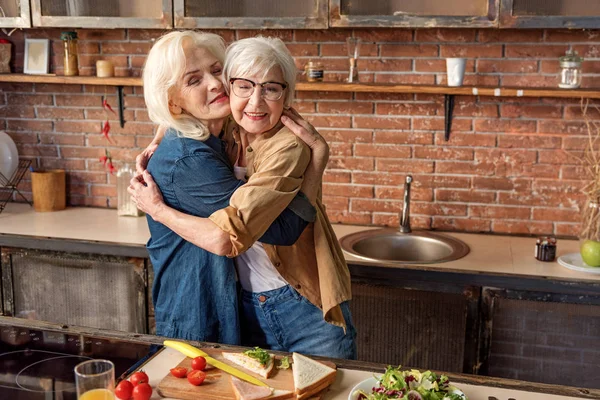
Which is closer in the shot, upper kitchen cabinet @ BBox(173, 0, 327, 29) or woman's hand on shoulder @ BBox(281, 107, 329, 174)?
woman's hand on shoulder @ BBox(281, 107, 329, 174)

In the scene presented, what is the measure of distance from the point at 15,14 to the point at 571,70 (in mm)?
2542

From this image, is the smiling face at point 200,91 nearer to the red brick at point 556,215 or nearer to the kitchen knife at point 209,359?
the kitchen knife at point 209,359

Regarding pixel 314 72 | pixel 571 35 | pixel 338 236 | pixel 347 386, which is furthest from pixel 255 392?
pixel 571 35

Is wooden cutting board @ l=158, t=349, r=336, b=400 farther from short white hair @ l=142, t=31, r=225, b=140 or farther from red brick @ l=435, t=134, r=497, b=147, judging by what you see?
red brick @ l=435, t=134, r=497, b=147

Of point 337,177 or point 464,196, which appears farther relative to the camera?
point 337,177

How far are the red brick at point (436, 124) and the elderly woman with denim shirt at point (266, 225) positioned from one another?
125cm

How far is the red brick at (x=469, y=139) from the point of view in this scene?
2977 millimetres

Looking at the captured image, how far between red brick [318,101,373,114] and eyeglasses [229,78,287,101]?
52.4 inches

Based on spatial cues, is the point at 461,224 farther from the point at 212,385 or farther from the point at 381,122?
the point at 212,385

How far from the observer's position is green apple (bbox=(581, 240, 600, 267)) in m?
2.51

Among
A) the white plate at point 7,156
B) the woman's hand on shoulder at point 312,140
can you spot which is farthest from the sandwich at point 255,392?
the white plate at point 7,156

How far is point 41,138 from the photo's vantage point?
11.6 feet

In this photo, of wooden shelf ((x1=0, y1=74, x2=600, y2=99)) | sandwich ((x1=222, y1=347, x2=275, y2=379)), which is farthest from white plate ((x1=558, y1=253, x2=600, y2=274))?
sandwich ((x1=222, y1=347, x2=275, y2=379))

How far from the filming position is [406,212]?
9.84 feet
